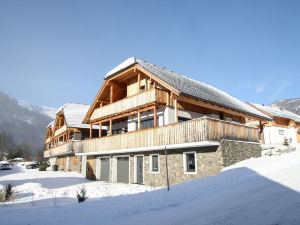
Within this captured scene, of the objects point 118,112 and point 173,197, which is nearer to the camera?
point 173,197

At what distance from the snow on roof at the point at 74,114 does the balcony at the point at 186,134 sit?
16.1m

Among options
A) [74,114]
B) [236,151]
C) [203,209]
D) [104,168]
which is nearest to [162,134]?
[236,151]

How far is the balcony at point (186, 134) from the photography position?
17.0 metres

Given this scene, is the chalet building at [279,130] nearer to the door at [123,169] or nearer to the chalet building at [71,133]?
the door at [123,169]

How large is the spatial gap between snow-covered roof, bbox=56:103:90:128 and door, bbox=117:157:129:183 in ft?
51.5

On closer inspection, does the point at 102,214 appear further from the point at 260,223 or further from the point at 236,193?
the point at 260,223

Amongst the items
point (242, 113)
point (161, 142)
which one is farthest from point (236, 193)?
point (242, 113)

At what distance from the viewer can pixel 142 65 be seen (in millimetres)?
23016

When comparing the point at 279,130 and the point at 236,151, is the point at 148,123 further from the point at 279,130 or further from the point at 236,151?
the point at 279,130

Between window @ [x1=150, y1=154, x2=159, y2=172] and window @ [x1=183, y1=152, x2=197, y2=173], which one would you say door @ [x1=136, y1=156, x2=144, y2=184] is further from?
window @ [x1=183, y1=152, x2=197, y2=173]

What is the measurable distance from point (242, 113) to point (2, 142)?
12265cm

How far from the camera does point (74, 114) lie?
1667 inches

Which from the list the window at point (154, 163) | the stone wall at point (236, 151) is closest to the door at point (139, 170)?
the window at point (154, 163)

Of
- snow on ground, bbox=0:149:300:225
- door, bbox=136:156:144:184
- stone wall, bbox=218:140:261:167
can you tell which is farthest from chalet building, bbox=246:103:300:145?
snow on ground, bbox=0:149:300:225
